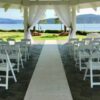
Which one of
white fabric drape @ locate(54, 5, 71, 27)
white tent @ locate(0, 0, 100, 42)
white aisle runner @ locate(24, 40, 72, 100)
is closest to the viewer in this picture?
white aisle runner @ locate(24, 40, 72, 100)

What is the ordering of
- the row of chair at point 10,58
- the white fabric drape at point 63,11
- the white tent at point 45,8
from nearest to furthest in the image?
the row of chair at point 10,58
the white tent at point 45,8
the white fabric drape at point 63,11

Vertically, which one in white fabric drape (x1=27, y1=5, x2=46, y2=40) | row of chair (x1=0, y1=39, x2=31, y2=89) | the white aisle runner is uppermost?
white fabric drape (x1=27, y1=5, x2=46, y2=40)

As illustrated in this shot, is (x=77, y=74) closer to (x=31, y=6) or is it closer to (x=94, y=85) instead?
(x=94, y=85)

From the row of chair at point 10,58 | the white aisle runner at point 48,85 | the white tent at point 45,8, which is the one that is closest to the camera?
the white aisle runner at point 48,85

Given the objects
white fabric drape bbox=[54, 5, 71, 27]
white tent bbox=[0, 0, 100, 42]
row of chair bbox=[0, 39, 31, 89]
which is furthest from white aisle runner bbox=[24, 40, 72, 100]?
white fabric drape bbox=[54, 5, 71, 27]

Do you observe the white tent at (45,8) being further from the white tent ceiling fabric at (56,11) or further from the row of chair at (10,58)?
the row of chair at (10,58)

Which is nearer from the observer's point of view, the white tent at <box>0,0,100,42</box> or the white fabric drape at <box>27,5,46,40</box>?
the white tent at <box>0,0,100,42</box>

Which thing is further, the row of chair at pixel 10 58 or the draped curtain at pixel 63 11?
the draped curtain at pixel 63 11

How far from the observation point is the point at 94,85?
627 centimetres

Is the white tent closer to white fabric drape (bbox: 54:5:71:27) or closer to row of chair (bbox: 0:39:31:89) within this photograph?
white fabric drape (bbox: 54:5:71:27)

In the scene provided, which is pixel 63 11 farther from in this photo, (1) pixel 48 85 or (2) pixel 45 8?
(1) pixel 48 85

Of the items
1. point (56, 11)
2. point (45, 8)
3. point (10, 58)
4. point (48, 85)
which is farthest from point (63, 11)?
point (48, 85)

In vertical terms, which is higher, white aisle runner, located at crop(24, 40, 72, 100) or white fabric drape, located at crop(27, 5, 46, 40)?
white fabric drape, located at crop(27, 5, 46, 40)

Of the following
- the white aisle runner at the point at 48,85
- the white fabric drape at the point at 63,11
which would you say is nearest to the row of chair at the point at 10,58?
the white aisle runner at the point at 48,85
